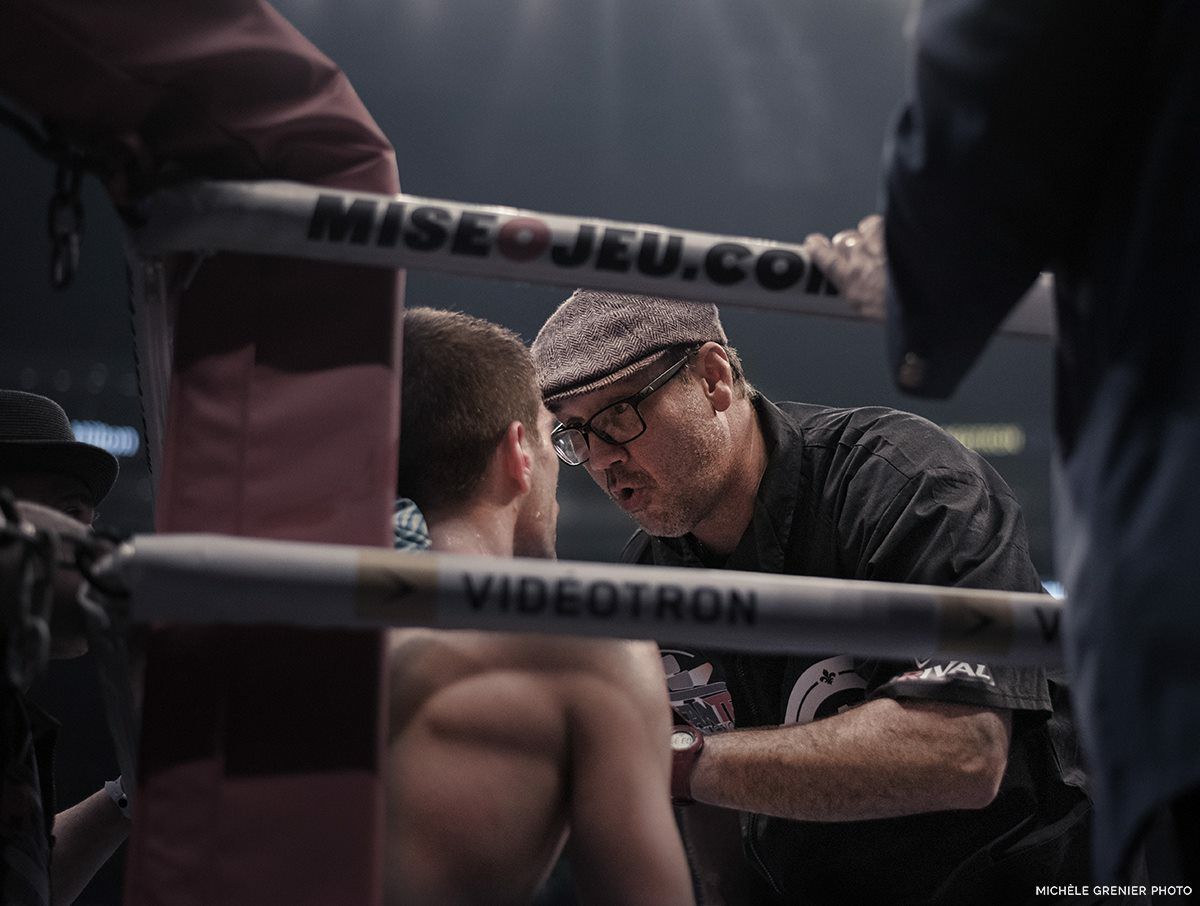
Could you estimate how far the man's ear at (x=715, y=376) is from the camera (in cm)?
229

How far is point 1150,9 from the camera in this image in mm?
741

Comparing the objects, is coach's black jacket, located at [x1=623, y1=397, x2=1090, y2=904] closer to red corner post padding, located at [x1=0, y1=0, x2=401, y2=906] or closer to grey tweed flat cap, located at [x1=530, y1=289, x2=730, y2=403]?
grey tweed flat cap, located at [x1=530, y1=289, x2=730, y2=403]

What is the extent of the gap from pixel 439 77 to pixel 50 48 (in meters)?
7.33

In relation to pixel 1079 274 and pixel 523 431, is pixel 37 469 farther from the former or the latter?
pixel 1079 274

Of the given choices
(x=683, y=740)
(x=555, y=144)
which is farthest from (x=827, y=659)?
(x=555, y=144)

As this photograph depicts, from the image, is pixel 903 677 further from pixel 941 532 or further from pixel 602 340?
pixel 602 340

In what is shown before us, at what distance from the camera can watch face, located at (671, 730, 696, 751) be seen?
1.70 meters

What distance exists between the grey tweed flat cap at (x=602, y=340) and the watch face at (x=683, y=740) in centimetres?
75

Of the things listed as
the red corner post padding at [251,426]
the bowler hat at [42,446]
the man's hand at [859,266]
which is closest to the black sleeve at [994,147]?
the man's hand at [859,266]

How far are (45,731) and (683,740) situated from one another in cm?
92

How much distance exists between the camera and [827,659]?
2.02m

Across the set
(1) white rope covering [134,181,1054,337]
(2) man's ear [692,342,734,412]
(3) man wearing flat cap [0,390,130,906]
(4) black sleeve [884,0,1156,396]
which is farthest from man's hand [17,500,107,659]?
(2) man's ear [692,342,734,412]

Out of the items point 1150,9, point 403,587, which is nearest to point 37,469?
point 403,587

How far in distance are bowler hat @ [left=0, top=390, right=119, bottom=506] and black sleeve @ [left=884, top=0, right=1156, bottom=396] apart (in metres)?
1.68
